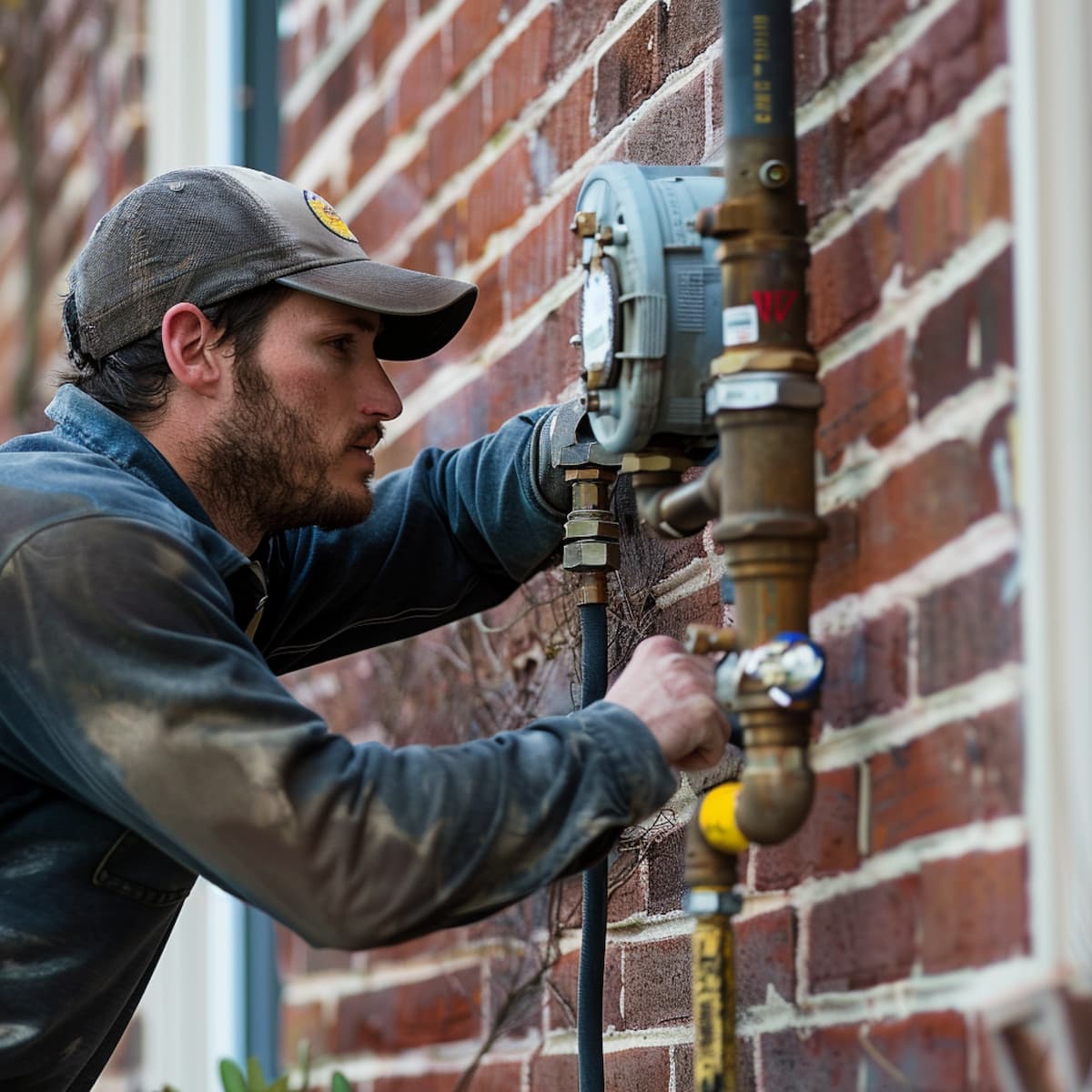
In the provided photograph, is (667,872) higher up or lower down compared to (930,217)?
lower down

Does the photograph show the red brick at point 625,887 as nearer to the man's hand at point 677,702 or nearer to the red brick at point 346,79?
the man's hand at point 677,702

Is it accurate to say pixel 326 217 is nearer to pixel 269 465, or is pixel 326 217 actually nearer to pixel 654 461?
pixel 269 465

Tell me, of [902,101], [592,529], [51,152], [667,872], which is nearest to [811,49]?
[902,101]

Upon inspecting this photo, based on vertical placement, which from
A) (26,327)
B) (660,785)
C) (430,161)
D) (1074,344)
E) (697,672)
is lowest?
(660,785)

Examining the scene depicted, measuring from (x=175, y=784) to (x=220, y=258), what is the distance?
73 centimetres

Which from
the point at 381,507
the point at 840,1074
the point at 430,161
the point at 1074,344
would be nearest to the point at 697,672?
→ the point at 840,1074

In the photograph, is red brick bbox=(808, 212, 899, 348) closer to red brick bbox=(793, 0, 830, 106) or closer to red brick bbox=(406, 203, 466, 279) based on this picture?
red brick bbox=(793, 0, 830, 106)

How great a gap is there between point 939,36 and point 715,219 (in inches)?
9.1

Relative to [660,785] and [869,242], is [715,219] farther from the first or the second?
[660,785]

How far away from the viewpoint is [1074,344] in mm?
1361

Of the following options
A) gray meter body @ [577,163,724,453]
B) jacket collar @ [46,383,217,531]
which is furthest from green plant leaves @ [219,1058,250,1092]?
gray meter body @ [577,163,724,453]

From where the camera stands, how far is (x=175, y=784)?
5.41ft

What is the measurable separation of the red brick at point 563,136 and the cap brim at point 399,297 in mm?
279

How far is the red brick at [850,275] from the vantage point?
164cm
